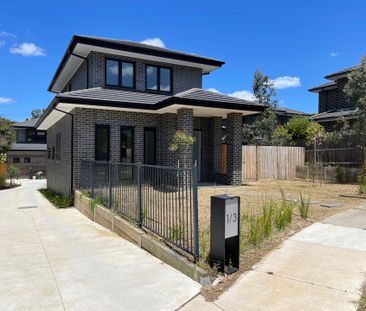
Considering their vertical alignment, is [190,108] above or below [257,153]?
above

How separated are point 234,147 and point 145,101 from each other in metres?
4.20

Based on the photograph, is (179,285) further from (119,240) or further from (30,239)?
(30,239)

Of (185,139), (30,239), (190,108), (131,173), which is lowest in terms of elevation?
(30,239)

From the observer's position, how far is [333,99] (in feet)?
87.7

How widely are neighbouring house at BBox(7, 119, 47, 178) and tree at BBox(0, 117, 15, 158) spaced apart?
700 cm

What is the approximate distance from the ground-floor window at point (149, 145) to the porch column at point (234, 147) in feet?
10.5

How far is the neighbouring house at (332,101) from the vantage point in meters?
23.5

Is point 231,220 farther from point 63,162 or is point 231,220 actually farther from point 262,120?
point 262,120

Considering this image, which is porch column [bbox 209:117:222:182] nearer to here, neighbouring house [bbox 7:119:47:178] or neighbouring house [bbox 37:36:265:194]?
neighbouring house [bbox 37:36:265:194]

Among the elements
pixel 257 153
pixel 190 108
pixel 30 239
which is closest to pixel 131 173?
pixel 30 239

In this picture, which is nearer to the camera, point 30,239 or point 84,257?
point 84,257

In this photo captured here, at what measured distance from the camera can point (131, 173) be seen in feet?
25.2

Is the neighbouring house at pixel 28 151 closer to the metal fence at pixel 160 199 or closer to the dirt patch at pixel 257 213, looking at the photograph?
the dirt patch at pixel 257 213

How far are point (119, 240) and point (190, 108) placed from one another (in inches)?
285
